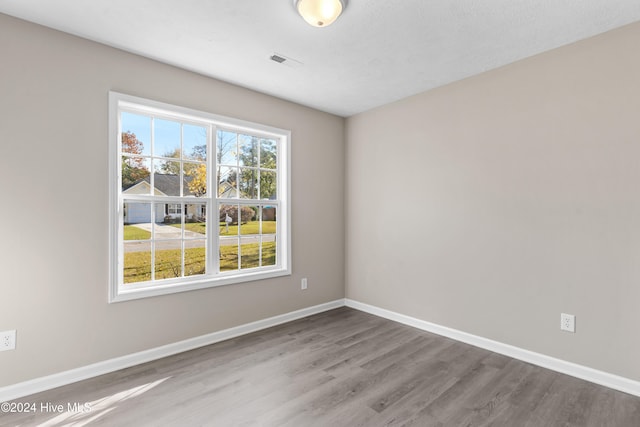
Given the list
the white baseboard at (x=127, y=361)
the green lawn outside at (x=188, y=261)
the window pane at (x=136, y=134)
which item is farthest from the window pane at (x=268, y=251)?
the window pane at (x=136, y=134)

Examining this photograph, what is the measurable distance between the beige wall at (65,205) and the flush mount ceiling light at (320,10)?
148cm

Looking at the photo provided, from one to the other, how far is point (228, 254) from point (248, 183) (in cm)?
83

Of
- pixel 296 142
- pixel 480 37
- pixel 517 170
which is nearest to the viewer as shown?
pixel 480 37

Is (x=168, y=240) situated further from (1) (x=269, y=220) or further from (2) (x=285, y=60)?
(2) (x=285, y=60)

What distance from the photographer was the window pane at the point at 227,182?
3.30 m

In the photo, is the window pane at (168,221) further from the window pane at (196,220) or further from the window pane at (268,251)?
the window pane at (268,251)

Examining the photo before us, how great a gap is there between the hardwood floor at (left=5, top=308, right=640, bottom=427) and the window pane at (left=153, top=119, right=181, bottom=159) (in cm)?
188

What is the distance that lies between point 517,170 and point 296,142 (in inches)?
93.0

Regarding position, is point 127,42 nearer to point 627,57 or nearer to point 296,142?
point 296,142

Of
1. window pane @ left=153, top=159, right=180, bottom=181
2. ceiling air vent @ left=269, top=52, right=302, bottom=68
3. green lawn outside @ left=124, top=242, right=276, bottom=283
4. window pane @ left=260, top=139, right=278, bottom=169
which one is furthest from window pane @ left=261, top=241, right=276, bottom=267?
ceiling air vent @ left=269, top=52, right=302, bottom=68

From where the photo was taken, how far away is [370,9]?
6.77ft

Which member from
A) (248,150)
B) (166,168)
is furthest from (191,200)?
(248,150)

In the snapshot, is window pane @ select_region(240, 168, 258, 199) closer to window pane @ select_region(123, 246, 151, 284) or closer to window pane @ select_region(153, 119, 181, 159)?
window pane @ select_region(153, 119, 181, 159)

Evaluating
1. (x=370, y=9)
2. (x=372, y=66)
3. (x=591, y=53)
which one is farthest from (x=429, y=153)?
(x=370, y=9)
